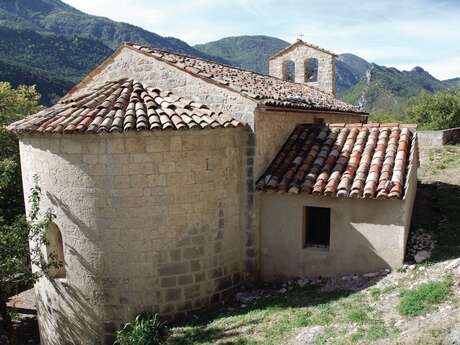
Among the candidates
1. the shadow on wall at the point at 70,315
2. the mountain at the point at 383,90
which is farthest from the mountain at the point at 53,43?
the mountain at the point at 383,90

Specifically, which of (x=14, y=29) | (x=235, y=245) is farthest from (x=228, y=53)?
(x=235, y=245)

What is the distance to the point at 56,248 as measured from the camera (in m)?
8.84

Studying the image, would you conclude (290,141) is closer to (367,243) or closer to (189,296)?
(367,243)

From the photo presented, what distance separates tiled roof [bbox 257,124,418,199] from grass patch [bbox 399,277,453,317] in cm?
167

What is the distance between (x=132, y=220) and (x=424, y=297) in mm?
5262

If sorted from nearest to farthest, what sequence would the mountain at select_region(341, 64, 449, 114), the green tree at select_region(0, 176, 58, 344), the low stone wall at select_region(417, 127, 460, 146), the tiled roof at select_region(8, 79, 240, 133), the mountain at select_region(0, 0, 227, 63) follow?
the tiled roof at select_region(8, 79, 240, 133) → the green tree at select_region(0, 176, 58, 344) → the low stone wall at select_region(417, 127, 460, 146) → the mountain at select_region(341, 64, 449, 114) → the mountain at select_region(0, 0, 227, 63)

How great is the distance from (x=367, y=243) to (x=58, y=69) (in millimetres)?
52772

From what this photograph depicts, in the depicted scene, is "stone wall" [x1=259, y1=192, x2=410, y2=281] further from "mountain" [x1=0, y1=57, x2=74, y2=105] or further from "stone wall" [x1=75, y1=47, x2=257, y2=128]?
"mountain" [x1=0, y1=57, x2=74, y2=105]

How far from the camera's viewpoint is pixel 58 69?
52812mm

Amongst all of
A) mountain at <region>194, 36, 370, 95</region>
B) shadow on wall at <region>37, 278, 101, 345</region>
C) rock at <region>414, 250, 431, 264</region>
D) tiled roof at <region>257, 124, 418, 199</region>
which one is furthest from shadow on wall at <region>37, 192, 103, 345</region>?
mountain at <region>194, 36, 370, 95</region>

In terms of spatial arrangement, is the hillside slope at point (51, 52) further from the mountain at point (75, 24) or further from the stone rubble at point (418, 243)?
the stone rubble at point (418, 243)

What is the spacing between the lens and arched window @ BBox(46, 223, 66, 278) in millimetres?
8758

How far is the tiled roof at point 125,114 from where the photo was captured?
759cm

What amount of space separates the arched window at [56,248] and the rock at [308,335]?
200 inches
